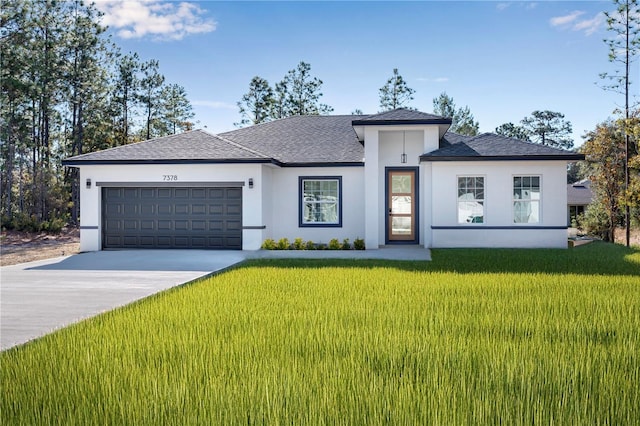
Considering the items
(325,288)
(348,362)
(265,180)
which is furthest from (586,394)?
(265,180)

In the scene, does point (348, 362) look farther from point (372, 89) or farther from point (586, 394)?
point (372, 89)

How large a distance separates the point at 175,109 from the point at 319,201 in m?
29.2

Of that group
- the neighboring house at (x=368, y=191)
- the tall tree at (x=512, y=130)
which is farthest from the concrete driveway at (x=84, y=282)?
the tall tree at (x=512, y=130)

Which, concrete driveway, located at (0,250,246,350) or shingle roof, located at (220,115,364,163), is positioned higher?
shingle roof, located at (220,115,364,163)

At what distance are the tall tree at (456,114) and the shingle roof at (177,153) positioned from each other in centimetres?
2679

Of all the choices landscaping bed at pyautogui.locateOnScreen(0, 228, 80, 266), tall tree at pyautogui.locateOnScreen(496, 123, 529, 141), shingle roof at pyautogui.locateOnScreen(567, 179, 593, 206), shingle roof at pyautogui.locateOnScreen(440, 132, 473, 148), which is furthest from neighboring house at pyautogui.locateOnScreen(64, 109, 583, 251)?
tall tree at pyautogui.locateOnScreen(496, 123, 529, 141)

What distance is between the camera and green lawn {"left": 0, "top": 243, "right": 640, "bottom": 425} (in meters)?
3.78

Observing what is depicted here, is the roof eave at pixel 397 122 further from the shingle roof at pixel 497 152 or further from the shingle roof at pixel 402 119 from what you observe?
the shingle roof at pixel 497 152

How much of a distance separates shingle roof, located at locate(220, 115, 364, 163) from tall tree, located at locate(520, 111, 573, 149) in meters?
53.5

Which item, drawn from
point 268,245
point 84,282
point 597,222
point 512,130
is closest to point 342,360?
point 84,282

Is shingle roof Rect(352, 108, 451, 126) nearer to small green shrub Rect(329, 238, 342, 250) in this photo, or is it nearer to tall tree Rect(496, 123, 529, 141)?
small green shrub Rect(329, 238, 342, 250)

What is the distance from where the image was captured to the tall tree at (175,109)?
43.0 meters

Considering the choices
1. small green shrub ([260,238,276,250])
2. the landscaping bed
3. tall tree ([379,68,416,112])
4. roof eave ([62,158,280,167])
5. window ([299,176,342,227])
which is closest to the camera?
roof eave ([62,158,280,167])

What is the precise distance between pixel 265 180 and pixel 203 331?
12.5 metres
